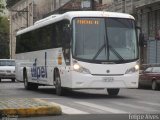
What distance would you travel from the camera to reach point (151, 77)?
31391 mm

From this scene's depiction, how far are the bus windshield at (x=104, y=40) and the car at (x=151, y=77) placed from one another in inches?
383

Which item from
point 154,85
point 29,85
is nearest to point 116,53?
point 29,85

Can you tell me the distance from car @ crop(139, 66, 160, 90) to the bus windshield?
9.74 metres

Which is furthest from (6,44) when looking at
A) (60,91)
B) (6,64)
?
(60,91)

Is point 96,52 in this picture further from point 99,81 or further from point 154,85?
point 154,85

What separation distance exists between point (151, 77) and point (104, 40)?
11253mm

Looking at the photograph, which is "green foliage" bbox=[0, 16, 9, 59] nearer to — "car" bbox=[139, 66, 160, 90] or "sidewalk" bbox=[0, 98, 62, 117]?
"car" bbox=[139, 66, 160, 90]

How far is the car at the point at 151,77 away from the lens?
30.6 metres

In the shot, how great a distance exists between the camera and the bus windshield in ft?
67.0

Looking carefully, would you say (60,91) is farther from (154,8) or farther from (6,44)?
(6,44)

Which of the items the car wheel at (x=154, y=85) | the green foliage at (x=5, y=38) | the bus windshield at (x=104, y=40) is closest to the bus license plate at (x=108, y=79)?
the bus windshield at (x=104, y=40)

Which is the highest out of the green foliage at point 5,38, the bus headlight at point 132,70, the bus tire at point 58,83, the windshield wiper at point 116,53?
the green foliage at point 5,38

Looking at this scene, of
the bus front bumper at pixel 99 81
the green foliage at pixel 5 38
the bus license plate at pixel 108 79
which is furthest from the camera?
the green foliage at pixel 5 38

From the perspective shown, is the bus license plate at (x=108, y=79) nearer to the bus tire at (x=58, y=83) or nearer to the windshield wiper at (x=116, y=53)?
the windshield wiper at (x=116, y=53)
